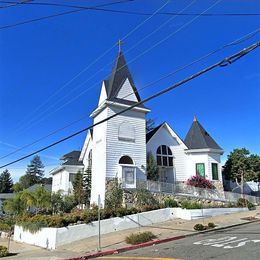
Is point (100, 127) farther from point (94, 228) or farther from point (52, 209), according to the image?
point (94, 228)

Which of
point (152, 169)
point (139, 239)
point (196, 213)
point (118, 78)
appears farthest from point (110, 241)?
point (118, 78)

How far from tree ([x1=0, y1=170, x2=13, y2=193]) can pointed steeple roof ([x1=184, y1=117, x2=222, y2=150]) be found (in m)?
91.1

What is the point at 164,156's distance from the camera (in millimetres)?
33906

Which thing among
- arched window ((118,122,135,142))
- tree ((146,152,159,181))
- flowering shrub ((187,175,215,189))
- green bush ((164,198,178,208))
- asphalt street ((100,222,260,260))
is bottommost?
asphalt street ((100,222,260,260))

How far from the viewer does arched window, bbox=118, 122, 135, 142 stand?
30109 mm

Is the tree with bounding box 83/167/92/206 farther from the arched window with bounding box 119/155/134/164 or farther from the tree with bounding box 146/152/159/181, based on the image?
the tree with bounding box 146/152/159/181

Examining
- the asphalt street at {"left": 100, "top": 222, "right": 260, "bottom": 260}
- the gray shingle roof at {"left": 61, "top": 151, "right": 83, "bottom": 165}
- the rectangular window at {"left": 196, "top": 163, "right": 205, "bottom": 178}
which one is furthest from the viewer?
the gray shingle roof at {"left": 61, "top": 151, "right": 83, "bottom": 165}

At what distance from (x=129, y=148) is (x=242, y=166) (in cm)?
1358

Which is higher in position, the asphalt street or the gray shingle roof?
the gray shingle roof

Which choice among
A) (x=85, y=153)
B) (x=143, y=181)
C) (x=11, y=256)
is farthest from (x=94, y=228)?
(x=85, y=153)

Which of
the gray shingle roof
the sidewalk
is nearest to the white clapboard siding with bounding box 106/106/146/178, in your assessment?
the sidewalk

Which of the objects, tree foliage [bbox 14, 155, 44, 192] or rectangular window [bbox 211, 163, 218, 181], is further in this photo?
tree foliage [bbox 14, 155, 44, 192]

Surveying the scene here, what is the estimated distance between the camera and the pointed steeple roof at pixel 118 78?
3212 centimetres

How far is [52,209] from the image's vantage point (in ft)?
97.8
